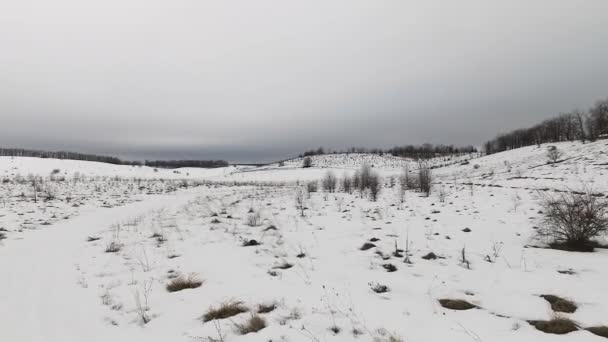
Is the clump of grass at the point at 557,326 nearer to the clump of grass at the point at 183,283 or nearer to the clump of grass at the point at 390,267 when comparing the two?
the clump of grass at the point at 390,267

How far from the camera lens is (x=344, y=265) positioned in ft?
20.8

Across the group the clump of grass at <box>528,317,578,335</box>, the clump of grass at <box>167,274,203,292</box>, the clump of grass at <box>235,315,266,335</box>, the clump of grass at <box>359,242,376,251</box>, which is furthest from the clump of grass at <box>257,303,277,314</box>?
the clump of grass at <box>359,242,376,251</box>

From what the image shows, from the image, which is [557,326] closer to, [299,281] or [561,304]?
[561,304]

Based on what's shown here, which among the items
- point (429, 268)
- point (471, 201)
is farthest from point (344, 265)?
point (471, 201)

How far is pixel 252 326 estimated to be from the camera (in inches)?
145

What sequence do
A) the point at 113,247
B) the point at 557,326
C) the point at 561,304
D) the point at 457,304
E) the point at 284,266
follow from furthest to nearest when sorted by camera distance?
the point at 113,247 → the point at 284,266 → the point at 457,304 → the point at 561,304 → the point at 557,326

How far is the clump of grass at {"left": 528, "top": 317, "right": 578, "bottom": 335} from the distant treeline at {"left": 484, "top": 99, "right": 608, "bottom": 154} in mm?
73055

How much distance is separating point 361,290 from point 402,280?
1004 millimetres

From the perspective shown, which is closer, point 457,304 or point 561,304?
point 561,304

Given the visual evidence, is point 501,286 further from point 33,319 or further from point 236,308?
point 33,319

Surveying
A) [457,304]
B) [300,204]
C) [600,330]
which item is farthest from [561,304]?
[300,204]

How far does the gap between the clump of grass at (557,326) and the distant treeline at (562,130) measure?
240 ft

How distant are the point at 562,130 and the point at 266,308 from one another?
358 feet

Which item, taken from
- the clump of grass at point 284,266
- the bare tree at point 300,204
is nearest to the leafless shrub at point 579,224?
the clump of grass at point 284,266
